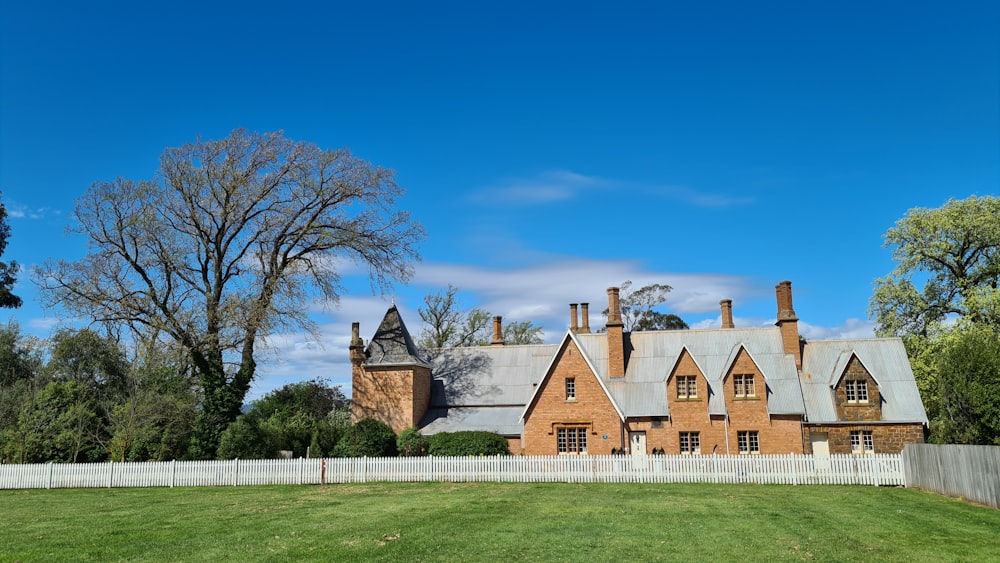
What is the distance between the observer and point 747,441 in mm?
34188

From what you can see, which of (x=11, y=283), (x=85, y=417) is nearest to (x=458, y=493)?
(x=85, y=417)

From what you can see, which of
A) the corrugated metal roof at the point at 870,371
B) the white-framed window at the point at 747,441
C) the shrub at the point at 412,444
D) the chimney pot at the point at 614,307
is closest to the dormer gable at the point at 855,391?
the corrugated metal roof at the point at 870,371

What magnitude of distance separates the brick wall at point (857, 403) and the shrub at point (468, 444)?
634 inches

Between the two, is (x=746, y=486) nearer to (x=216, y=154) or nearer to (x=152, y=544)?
(x=152, y=544)

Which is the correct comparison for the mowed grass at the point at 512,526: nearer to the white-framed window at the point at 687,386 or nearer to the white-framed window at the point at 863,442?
the white-framed window at the point at 863,442

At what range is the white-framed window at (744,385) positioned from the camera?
34.5 meters

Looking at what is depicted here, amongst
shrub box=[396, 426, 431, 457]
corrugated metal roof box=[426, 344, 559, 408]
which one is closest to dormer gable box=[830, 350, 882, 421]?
corrugated metal roof box=[426, 344, 559, 408]

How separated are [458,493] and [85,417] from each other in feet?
66.2

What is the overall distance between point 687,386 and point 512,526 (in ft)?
68.4

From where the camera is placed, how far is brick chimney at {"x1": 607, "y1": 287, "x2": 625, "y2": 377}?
37688mm

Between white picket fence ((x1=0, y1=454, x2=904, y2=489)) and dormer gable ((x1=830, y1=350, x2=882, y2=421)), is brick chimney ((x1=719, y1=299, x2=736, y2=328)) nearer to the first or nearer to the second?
dormer gable ((x1=830, y1=350, x2=882, y2=421))

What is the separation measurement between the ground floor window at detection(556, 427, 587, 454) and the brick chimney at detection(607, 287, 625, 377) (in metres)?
4.05

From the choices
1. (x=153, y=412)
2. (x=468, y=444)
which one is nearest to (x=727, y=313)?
(x=468, y=444)

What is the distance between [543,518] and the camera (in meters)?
17.7
